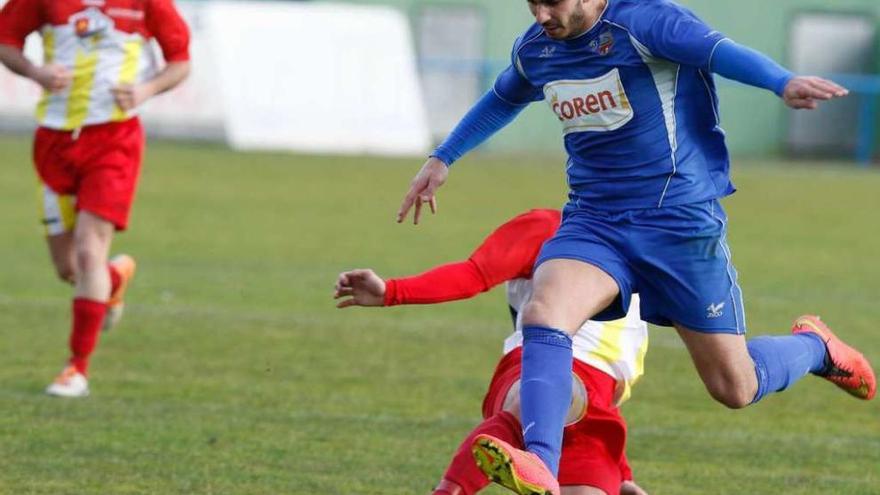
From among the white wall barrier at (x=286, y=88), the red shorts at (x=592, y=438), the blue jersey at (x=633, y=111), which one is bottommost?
the white wall barrier at (x=286, y=88)

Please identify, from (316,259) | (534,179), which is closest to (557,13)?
(316,259)

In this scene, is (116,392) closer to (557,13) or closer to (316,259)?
(557,13)

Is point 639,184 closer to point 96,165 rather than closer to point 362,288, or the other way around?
point 362,288

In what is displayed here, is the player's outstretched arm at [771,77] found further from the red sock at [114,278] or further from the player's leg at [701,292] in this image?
the red sock at [114,278]

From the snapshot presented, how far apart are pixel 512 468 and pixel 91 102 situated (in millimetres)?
4214

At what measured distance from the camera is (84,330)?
25.7ft

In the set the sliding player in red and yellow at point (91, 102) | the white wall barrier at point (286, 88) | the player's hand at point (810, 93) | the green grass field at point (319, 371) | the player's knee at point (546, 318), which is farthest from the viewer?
the white wall barrier at point (286, 88)

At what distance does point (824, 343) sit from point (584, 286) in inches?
57.8

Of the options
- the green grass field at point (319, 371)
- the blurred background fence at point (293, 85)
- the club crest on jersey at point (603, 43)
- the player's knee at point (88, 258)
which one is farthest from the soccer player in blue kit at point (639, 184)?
the blurred background fence at point (293, 85)

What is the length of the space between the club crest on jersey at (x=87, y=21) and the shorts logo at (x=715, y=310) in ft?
12.9

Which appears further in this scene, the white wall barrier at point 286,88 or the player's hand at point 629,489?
the white wall barrier at point 286,88

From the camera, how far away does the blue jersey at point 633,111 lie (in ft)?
17.5

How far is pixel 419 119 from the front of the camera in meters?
25.1

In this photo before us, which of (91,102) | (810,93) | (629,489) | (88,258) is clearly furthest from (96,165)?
(810,93)
